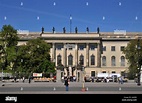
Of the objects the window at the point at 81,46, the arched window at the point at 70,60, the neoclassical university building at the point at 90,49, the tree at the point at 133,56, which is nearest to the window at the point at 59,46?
the neoclassical university building at the point at 90,49

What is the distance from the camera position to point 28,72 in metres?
89.4

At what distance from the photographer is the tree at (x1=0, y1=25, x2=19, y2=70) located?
82694mm

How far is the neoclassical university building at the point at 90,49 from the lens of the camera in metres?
122

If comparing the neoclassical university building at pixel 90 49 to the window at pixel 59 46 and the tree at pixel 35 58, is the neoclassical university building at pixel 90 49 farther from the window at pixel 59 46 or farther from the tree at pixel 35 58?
the tree at pixel 35 58

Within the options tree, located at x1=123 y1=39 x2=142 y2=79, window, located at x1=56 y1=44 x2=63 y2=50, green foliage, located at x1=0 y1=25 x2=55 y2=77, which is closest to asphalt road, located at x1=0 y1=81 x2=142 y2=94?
tree, located at x1=123 y1=39 x2=142 y2=79

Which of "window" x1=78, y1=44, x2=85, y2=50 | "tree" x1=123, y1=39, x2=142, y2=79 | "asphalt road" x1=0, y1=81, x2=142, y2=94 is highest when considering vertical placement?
"window" x1=78, y1=44, x2=85, y2=50

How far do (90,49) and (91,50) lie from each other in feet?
1.56

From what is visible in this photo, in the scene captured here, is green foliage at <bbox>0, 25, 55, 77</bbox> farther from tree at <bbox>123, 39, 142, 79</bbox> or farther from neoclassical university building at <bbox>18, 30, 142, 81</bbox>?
neoclassical university building at <bbox>18, 30, 142, 81</bbox>

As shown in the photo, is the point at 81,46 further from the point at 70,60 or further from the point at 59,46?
the point at 59,46

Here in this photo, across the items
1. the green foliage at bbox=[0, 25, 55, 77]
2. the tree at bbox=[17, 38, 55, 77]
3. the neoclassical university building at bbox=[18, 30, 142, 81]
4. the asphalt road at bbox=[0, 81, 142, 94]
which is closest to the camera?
the asphalt road at bbox=[0, 81, 142, 94]

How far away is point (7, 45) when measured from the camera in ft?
285
